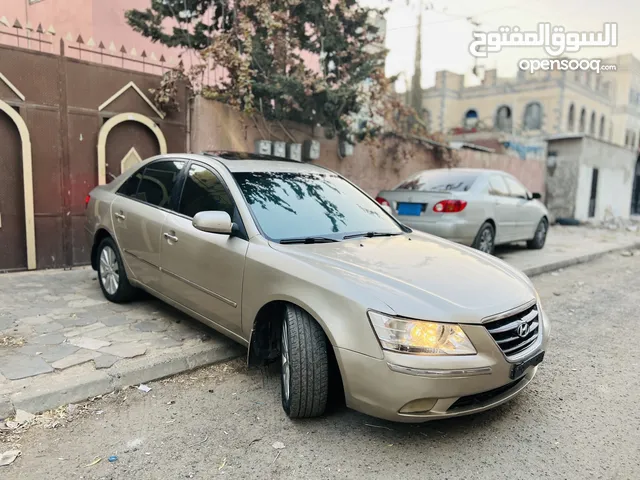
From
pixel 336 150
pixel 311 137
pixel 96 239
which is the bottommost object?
pixel 96 239

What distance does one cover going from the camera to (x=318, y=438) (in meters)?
2.79

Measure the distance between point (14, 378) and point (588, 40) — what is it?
1535cm

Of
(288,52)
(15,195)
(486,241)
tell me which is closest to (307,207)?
(15,195)

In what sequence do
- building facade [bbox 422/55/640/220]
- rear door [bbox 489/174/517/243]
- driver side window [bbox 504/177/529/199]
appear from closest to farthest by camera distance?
rear door [bbox 489/174/517/243], driver side window [bbox 504/177/529/199], building facade [bbox 422/55/640/220]

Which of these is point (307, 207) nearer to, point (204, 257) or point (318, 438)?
point (204, 257)

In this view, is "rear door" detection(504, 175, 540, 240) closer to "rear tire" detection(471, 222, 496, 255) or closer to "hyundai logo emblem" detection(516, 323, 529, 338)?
"rear tire" detection(471, 222, 496, 255)

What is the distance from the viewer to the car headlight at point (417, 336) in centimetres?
251

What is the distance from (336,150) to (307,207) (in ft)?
19.4

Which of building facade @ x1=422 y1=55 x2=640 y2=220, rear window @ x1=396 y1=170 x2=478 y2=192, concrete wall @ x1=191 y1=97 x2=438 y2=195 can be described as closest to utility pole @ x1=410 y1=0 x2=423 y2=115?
building facade @ x1=422 y1=55 x2=640 y2=220

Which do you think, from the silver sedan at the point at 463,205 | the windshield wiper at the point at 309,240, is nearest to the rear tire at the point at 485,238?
the silver sedan at the point at 463,205

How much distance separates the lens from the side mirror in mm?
3309

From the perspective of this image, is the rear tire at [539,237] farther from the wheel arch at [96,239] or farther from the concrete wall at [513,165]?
the wheel arch at [96,239]

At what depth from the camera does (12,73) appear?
5.88 metres

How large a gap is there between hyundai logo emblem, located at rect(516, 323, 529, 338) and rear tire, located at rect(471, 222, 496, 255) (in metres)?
4.75
